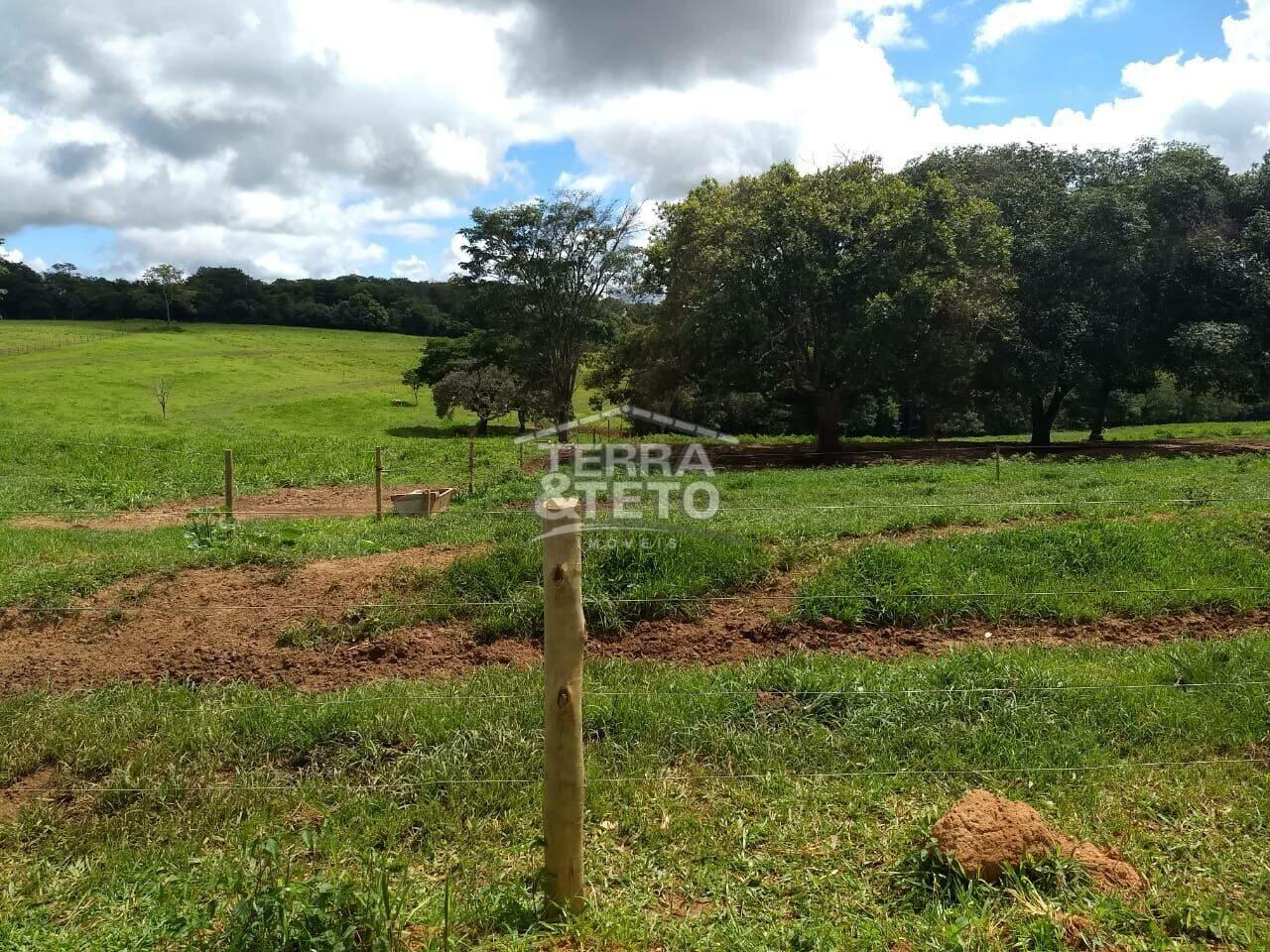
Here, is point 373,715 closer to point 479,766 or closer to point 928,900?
point 479,766

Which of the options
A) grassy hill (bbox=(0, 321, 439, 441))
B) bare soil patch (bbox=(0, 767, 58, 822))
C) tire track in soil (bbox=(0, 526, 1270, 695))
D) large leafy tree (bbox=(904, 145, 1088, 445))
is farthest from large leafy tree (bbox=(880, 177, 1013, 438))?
grassy hill (bbox=(0, 321, 439, 441))

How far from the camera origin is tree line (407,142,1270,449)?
69.9 feet

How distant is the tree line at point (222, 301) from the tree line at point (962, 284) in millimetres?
47893

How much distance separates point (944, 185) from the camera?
22.2m

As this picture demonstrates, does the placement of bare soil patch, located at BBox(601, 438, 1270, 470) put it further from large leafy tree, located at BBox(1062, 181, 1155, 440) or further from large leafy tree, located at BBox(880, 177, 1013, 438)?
large leafy tree, located at BBox(1062, 181, 1155, 440)

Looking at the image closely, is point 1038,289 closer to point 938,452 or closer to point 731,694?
point 938,452

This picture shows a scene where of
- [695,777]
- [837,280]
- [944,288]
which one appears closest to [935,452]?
[944,288]

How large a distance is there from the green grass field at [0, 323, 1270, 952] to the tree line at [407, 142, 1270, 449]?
13247 mm

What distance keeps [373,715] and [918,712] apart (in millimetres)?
3197

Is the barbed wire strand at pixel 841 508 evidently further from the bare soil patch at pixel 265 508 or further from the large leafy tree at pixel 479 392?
the large leafy tree at pixel 479 392

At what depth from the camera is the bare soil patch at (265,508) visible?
40.4 ft

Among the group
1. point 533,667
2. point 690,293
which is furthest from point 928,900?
point 690,293

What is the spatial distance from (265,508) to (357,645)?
9.07 metres

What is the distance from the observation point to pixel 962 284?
72.0 feet
